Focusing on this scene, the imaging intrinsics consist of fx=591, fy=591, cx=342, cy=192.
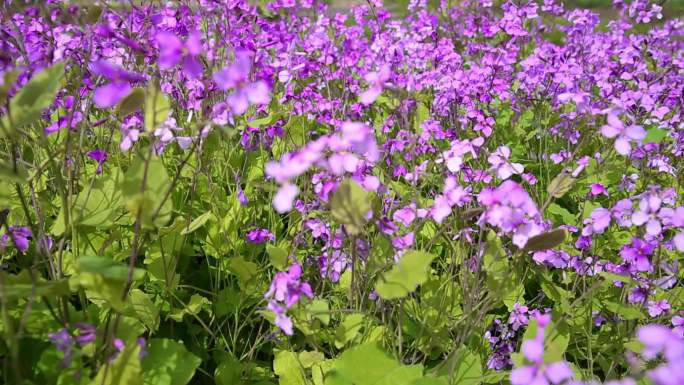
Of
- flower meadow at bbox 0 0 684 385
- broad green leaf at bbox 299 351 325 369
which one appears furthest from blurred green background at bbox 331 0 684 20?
broad green leaf at bbox 299 351 325 369

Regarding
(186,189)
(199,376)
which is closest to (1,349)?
(199,376)

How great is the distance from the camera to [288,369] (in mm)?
1445

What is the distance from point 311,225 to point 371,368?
57 centimetres

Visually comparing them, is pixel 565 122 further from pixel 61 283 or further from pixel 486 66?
pixel 61 283

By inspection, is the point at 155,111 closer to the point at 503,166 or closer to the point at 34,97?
the point at 34,97

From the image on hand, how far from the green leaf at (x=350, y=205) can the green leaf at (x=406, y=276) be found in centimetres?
12

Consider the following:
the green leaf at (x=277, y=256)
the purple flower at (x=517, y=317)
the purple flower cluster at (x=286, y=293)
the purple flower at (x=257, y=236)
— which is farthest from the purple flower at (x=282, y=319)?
the purple flower at (x=517, y=317)

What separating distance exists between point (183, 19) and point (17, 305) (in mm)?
1313

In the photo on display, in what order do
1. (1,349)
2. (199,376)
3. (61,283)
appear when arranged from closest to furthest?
(61,283) < (1,349) < (199,376)

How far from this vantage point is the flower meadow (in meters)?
1.07

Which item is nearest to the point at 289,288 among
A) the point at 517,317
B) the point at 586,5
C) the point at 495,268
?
the point at 495,268

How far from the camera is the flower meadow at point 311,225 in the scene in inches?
42.3

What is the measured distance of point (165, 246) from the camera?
1.68 meters

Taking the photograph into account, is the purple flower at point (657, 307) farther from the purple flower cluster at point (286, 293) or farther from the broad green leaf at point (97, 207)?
the broad green leaf at point (97, 207)
